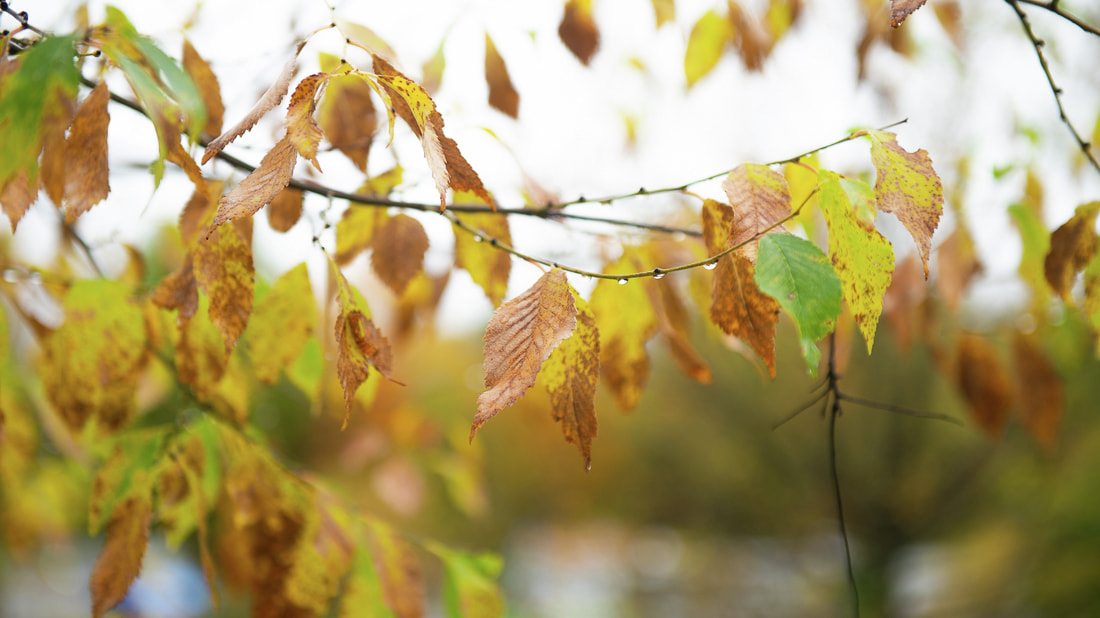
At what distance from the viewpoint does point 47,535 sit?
1.46 metres

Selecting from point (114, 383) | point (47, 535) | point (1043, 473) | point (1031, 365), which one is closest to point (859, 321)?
point (114, 383)

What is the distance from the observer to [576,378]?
0.40m

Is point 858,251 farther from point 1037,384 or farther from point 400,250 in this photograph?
point 1037,384

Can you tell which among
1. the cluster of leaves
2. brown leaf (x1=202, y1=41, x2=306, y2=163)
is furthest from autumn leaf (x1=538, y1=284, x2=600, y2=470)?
brown leaf (x1=202, y1=41, x2=306, y2=163)

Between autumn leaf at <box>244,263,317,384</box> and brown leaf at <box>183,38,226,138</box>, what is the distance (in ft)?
0.49

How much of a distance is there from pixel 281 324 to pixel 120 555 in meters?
0.25

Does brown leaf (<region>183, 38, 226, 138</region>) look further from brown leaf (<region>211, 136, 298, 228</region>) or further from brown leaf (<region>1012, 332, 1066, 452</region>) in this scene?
brown leaf (<region>1012, 332, 1066, 452</region>)

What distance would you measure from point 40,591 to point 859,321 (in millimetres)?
7432

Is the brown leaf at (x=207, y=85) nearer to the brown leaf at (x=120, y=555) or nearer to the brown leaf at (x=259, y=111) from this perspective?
the brown leaf at (x=259, y=111)

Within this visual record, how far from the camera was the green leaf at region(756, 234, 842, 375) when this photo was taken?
0.33 m

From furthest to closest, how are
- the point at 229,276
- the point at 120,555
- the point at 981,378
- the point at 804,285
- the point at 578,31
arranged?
the point at 981,378 < the point at 578,31 < the point at 120,555 < the point at 229,276 < the point at 804,285

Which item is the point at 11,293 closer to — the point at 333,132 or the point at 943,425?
the point at 333,132

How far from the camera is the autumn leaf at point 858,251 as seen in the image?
37 cm

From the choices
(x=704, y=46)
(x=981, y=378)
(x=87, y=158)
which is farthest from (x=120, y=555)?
(x=981, y=378)
